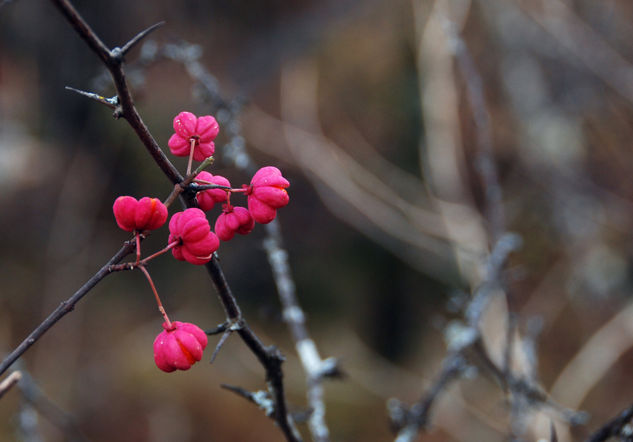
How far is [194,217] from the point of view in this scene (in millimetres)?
450

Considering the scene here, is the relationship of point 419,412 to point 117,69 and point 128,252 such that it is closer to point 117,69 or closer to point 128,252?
point 128,252

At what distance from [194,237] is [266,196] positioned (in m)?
0.09

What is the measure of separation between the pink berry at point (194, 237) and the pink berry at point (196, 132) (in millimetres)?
96

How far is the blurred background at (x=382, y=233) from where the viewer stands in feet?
5.58

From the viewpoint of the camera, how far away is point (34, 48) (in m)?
2.52

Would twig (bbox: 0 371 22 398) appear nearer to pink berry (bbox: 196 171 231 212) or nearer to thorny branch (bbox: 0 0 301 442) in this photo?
thorny branch (bbox: 0 0 301 442)

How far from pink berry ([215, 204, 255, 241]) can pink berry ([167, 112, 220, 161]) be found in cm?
7

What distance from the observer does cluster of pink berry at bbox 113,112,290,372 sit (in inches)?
17.6

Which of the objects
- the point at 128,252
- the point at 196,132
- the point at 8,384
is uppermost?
the point at 196,132

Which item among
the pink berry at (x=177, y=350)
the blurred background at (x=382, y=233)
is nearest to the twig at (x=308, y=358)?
the pink berry at (x=177, y=350)

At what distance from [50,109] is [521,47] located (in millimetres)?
2160

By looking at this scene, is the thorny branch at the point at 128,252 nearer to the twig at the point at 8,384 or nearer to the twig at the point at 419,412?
the twig at the point at 8,384

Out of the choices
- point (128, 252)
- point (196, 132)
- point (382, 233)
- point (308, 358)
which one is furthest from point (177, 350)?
point (382, 233)

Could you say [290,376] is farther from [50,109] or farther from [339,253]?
[50,109]
